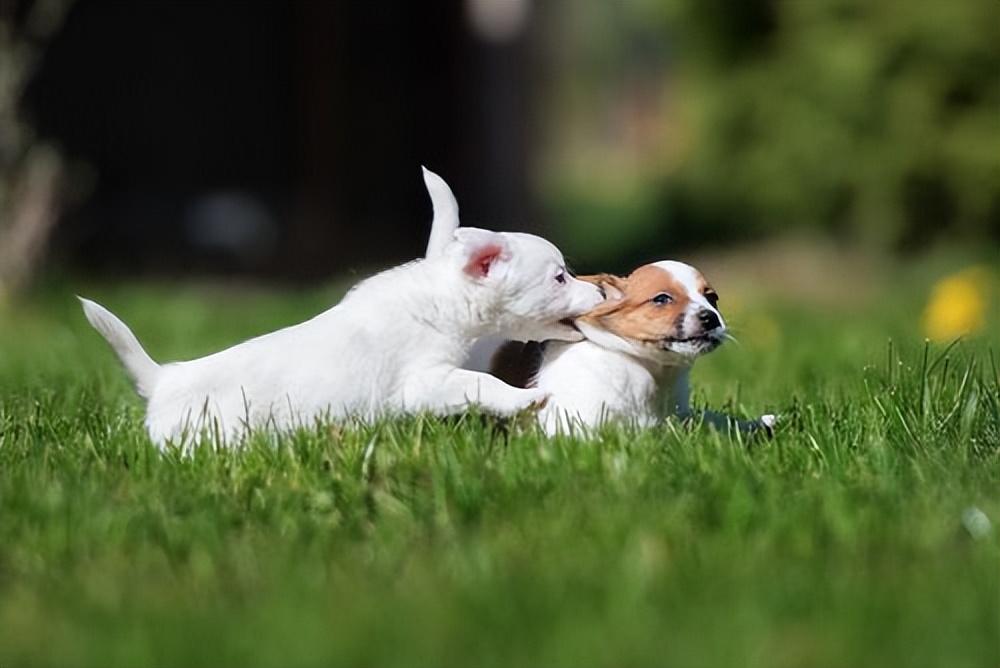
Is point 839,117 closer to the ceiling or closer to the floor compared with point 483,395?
closer to the ceiling

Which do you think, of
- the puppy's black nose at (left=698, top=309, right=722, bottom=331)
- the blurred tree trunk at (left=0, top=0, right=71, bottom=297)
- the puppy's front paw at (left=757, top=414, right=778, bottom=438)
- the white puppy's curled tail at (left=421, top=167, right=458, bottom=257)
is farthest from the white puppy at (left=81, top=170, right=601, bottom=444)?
the blurred tree trunk at (left=0, top=0, right=71, bottom=297)

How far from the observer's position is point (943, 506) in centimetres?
306

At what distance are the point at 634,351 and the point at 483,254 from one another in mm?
384

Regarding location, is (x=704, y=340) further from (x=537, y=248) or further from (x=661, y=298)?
(x=537, y=248)

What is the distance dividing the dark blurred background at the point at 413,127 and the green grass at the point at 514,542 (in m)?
4.80

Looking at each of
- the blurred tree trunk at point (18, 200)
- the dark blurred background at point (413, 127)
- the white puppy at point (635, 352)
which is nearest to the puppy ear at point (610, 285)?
the white puppy at point (635, 352)

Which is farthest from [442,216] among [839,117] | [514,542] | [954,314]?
[839,117]

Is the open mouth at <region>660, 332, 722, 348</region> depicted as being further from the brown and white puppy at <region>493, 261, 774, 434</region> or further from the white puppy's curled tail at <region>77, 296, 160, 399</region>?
the white puppy's curled tail at <region>77, 296, 160, 399</region>

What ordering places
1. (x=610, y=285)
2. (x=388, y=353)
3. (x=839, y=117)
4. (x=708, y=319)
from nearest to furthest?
1. (x=708, y=319)
2. (x=388, y=353)
3. (x=610, y=285)
4. (x=839, y=117)

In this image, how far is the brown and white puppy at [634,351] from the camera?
3535 millimetres

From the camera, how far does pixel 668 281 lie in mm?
3621

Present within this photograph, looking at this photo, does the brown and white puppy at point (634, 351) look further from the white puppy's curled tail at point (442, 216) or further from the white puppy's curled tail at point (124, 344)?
the white puppy's curled tail at point (124, 344)

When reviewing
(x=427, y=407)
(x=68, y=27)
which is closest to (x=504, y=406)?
(x=427, y=407)

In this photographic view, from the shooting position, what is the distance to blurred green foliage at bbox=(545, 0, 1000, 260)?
32.3 feet
